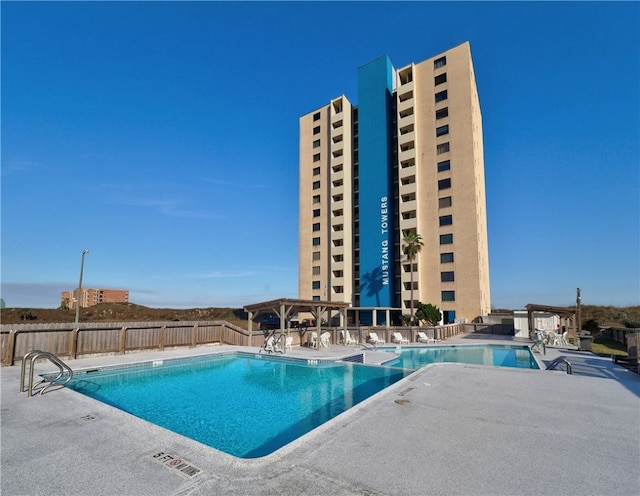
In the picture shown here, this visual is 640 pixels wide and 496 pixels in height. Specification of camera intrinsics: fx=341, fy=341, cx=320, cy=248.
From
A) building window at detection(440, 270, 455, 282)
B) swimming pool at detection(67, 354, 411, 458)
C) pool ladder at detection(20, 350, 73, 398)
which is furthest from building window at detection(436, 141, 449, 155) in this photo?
pool ladder at detection(20, 350, 73, 398)

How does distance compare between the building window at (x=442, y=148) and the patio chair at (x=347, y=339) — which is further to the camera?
the building window at (x=442, y=148)

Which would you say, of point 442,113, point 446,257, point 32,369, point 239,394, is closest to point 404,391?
point 239,394

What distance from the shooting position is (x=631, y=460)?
4613mm

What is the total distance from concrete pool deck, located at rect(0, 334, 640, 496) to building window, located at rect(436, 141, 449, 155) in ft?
126

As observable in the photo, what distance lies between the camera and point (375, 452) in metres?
4.70

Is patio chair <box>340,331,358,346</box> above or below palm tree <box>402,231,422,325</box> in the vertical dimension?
below

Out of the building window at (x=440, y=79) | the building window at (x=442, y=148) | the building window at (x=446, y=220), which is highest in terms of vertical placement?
the building window at (x=440, y=79)

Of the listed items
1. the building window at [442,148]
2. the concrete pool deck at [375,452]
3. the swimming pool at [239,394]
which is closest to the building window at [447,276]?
the building window at [442,148]

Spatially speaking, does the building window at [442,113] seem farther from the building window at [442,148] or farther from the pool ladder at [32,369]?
the pool ladder at [32,369]

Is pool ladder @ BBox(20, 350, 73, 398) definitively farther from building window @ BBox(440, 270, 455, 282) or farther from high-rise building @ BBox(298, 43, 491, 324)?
building window @ BBox(440, 270, 455, 282)

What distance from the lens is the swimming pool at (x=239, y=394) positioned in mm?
7457

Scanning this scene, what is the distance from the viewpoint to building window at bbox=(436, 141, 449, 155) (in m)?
42.2

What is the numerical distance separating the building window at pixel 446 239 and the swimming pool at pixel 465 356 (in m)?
19.1

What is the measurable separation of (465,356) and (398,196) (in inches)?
1121
